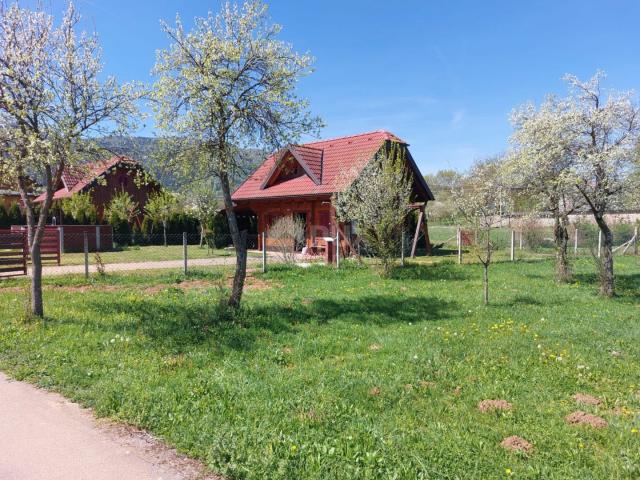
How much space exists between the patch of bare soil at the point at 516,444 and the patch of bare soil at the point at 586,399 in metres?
1.30

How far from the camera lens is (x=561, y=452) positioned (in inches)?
145

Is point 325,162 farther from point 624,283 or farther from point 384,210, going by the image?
point 624,283

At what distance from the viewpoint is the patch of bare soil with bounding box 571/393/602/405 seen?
4750mm

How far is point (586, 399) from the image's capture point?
4.83 meters

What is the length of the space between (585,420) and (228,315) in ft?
18.2

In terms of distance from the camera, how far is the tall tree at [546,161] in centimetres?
1113

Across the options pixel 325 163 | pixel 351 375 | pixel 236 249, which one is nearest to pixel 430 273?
pixel 236 249

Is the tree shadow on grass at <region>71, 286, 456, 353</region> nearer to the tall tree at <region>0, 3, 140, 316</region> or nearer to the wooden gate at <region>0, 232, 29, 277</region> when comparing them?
the tall tree at <region>0, 3, 140, 316</region>

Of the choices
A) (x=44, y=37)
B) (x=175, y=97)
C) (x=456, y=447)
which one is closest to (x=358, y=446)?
(x=456, y=447)

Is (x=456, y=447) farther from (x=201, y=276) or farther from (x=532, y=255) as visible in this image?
(x=532, y=255)

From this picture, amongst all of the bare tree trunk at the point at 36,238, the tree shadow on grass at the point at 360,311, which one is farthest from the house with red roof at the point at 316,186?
the bare tree trunk at the point at 36,238

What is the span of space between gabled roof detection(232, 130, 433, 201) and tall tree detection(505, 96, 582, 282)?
8.56 metres

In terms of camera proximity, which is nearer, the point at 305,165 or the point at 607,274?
the point at 607,274

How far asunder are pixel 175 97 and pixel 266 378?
529 cm
